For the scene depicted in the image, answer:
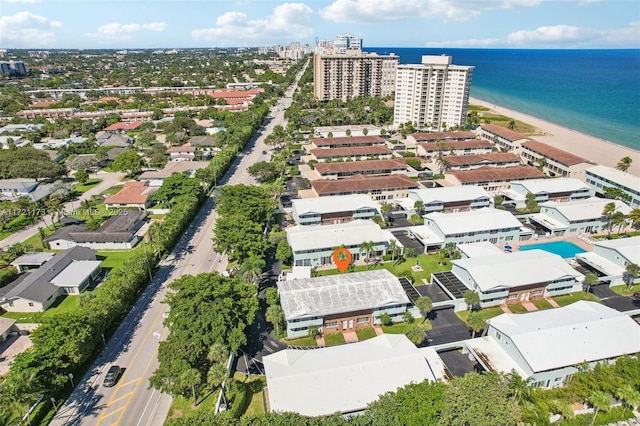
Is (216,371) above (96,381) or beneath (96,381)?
above

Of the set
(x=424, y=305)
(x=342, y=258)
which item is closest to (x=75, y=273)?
(x=342, y=258)

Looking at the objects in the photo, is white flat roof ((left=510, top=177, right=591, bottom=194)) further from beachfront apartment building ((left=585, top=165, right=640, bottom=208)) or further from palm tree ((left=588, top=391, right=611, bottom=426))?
palm tree ((left=588, top=391, right=611, bottom=426))

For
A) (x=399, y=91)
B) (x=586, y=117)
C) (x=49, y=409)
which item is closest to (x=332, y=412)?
(x=49, y=409)

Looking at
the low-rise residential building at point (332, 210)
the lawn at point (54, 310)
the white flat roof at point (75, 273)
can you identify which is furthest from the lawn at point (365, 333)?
the white flat roof at point (75, 273)

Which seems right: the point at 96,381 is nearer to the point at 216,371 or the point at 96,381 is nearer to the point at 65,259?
the point at 216,371

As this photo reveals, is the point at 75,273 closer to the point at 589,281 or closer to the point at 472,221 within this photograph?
the point at 472,221
